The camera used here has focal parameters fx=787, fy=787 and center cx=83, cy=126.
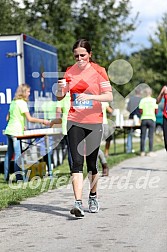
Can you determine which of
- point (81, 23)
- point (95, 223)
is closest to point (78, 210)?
point (95, 223)

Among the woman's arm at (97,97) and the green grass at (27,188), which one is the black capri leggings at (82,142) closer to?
the woman's arm at (97,97)

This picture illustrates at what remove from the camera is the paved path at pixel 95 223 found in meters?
7.64

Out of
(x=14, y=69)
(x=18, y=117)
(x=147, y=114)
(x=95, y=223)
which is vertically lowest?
(x=95, y=223)

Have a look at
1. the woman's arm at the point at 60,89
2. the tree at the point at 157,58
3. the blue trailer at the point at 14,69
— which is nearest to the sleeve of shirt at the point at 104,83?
the woman's arm at the point at 60,89

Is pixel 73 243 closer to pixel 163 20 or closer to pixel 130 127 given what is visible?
pixel 130 127

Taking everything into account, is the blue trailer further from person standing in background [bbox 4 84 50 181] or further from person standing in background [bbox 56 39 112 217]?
person standing in background [bbox 56 39 112 217]

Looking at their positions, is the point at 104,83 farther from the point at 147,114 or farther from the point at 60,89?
the point at 147,114

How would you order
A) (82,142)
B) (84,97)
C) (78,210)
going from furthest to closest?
(82,142) → (78,210) → (84,97)

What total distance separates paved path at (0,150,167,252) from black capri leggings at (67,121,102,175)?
0.67 metres

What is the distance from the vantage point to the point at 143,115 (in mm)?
21969

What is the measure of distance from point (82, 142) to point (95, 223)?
3.52 feet

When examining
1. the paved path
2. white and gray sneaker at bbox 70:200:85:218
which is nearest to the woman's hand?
white and gray sneaker at bbox 70:200:85:218

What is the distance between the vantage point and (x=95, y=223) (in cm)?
901

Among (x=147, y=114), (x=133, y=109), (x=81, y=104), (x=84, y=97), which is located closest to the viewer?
(x=84, y=97)
